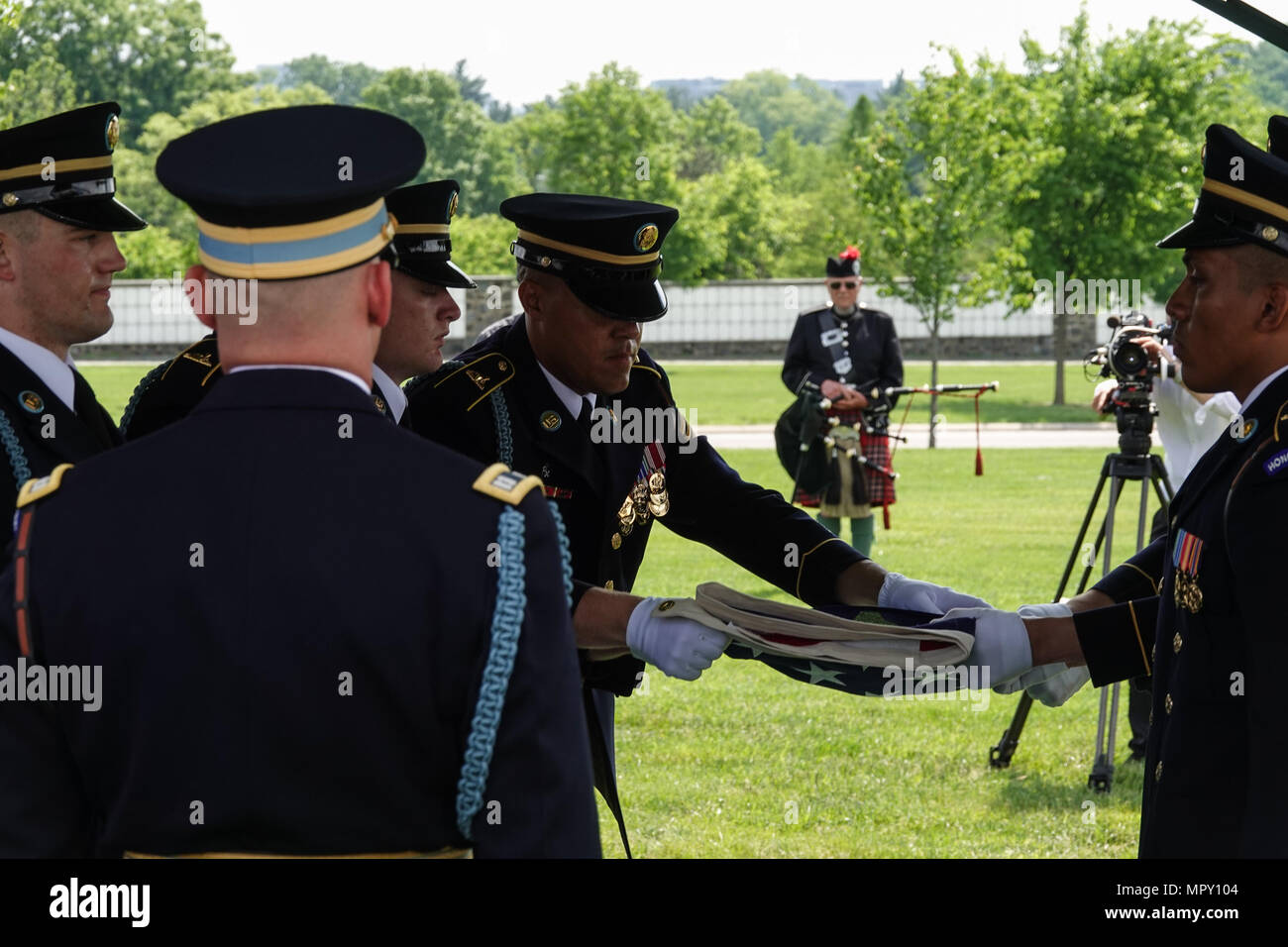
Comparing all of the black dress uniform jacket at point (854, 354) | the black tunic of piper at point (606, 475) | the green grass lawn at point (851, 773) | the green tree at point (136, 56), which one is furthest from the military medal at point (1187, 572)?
the green tree at point (136, 56)

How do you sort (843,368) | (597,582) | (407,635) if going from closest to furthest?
(407,635)
(597,582)
(843,368)

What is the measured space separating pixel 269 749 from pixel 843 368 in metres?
10.7

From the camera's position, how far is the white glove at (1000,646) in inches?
147

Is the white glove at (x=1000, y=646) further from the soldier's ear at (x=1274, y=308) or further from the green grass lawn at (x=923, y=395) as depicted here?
the green grass lawn at (x=923, y=395)

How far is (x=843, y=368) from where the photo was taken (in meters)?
12.5

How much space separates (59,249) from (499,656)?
2361 millimetres

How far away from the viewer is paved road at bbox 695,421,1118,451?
22.6 metres

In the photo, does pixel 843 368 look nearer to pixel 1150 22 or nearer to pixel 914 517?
pixel 914 517

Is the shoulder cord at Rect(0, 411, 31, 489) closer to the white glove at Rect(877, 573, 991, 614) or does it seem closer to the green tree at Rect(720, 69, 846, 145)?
the white glove at Rect(877, 573, 991, 614)

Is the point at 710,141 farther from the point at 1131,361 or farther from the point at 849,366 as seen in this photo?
the point at 1131,361

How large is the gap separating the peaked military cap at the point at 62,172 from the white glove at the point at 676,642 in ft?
5.49

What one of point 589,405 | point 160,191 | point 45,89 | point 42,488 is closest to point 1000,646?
point 589,405

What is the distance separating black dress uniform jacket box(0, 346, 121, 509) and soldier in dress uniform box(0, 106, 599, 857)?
1.39 meters
